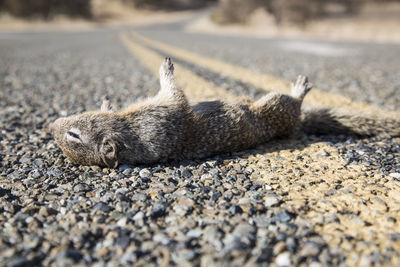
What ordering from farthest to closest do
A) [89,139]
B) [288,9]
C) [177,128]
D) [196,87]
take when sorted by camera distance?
[288,9]
[196,87]
[177,128]
[89,139]

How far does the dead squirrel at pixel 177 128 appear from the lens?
445 centimetres

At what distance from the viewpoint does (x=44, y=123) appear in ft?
20.1

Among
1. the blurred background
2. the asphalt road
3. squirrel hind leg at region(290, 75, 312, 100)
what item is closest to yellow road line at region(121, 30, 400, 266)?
the asphalt road

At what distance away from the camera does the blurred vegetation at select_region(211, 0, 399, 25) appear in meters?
36.9

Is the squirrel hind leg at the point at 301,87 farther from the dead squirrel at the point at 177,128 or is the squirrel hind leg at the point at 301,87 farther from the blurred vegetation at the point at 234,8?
the blurred vegetation at the point at 234,8

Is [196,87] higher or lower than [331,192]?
higher

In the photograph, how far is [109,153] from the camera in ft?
14.2

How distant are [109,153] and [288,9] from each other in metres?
37.3

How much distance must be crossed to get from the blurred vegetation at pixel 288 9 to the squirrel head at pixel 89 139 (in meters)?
36.2

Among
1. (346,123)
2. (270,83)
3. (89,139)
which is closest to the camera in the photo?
(89,139)

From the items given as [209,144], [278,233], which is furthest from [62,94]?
[278,233]

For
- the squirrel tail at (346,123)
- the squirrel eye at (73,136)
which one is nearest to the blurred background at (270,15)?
the squirrel tail at (346,123)

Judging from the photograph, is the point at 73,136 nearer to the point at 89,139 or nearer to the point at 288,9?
the point at 89,139

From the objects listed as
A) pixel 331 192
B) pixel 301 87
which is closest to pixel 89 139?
pixel 331 192
